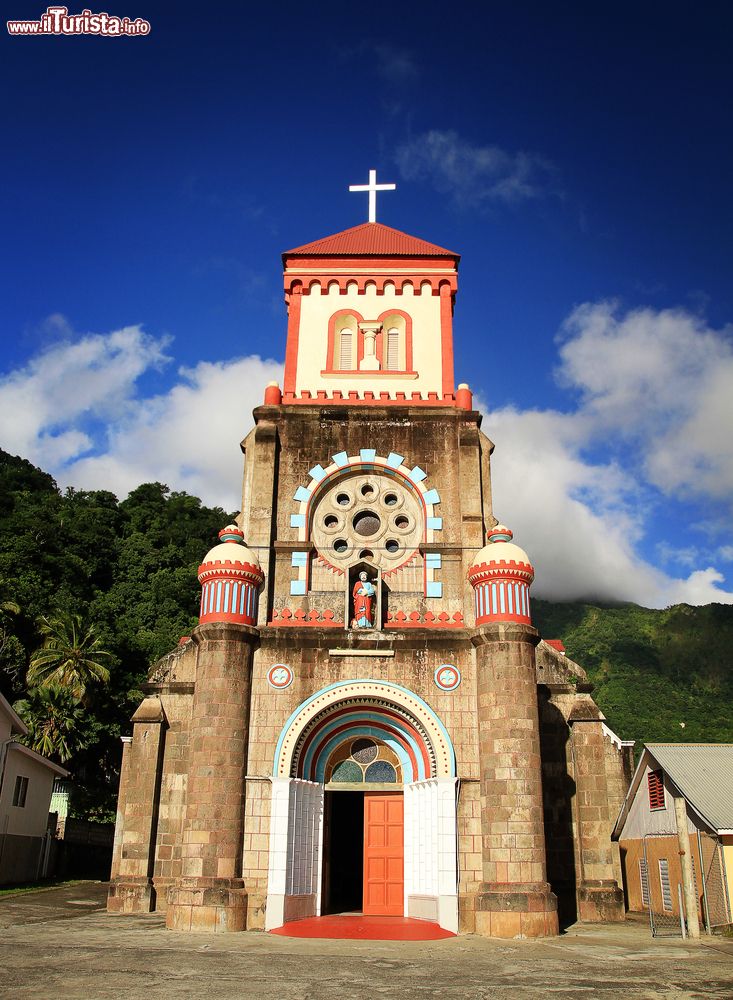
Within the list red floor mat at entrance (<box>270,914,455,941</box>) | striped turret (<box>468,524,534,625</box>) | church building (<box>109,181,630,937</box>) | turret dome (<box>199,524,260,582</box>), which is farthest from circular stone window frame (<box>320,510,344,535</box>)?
red floor mat at entrance (<box>270,914,455,941</box>)

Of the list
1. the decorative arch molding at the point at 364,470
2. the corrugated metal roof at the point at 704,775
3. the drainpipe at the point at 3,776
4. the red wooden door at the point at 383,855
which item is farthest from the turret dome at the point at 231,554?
the drainpipe at the point at 3,776

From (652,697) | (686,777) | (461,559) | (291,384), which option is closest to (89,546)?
(291,384)

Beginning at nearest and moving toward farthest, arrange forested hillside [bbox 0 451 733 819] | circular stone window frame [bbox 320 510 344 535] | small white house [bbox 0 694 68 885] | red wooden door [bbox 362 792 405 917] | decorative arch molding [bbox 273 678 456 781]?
decorative arch molding [bbox 273 678 456 781] → red wooden door [bbox 362 792 405 917] → circular stone window frame [bbox 320 510 344 535] → small white house [bbox 0 694 68 885] → forested hillside [bbox 0 451 733 819]

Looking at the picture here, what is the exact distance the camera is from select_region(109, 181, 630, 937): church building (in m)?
16.6

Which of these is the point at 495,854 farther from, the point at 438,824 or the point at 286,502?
the point at 286,502

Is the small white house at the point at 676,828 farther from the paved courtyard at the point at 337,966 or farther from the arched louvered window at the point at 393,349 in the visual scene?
the arched louvered window at the point at 393,349

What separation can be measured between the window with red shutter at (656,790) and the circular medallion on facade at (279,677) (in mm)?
9667

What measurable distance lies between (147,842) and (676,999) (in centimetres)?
1194

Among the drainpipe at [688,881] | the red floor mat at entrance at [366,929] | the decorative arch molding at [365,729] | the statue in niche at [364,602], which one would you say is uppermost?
the statue in niche at [364,602]

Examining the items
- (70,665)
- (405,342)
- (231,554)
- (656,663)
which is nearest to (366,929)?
(231,554)

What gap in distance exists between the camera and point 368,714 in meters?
18.4

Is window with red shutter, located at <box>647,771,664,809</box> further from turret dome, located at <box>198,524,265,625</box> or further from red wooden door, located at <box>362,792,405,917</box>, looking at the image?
turret dome, located at <box>198,524,265,625</box>

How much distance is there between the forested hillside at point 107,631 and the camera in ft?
119

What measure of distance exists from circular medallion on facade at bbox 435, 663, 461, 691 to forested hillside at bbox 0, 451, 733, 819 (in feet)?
70.1
